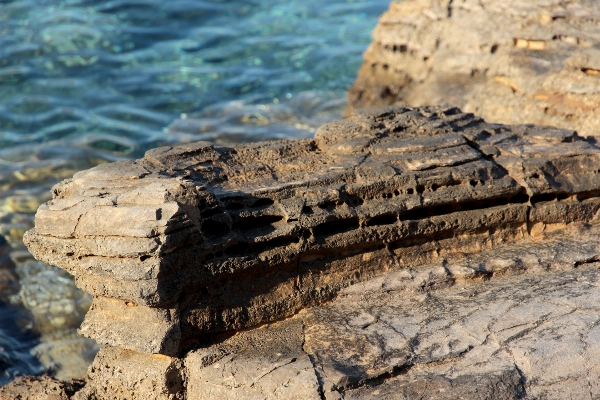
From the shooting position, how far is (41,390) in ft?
10.9

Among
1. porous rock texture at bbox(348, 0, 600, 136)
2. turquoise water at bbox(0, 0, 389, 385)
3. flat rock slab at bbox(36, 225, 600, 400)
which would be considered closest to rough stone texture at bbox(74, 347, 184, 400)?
flat rock slab at bbox(36, 225, 600, 400)

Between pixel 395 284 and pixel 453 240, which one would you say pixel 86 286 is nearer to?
pixel 395 284

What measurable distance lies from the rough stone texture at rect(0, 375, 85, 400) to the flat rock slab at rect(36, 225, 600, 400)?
0.18 metres

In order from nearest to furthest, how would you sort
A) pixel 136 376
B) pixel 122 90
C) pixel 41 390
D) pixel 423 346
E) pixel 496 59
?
1. pixel 423 346
2. pixel 136 376
3. pixel 41 390
4. pixel 496 59
5. pixel 122 90

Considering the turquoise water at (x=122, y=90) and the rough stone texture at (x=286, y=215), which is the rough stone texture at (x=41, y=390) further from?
the turquoise water at (x=122, y=90)

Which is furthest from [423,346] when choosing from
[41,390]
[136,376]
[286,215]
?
[41,390]

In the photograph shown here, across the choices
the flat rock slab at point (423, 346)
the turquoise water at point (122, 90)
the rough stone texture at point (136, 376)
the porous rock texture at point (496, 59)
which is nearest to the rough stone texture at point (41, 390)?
the flat rock slab at point (423, 346)

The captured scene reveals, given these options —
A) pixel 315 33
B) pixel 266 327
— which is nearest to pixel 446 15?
pixel 266 327

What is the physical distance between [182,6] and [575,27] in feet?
22.2

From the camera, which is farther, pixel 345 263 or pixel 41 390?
pixel 41 390

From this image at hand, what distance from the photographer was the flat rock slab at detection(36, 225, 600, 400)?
257cm

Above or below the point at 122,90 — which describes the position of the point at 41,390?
below

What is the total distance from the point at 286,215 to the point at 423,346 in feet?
2.52

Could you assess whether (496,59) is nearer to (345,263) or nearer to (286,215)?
(345,263)
